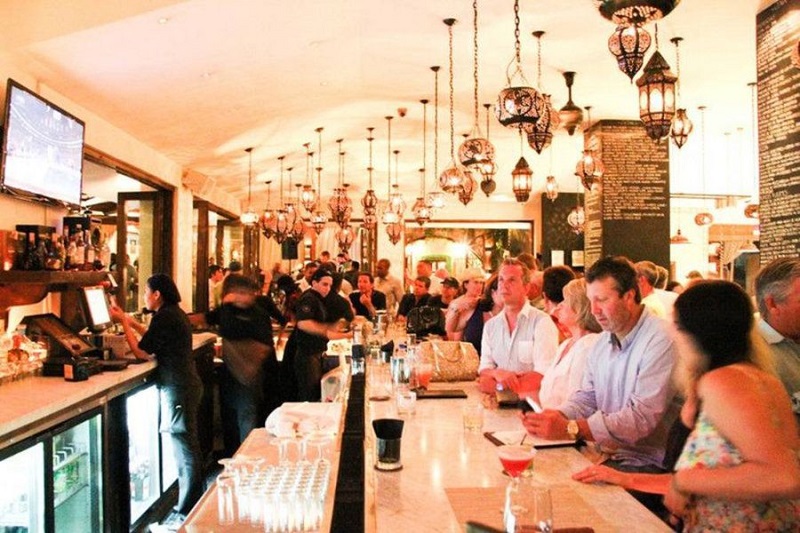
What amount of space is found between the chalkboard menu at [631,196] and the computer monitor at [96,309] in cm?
582

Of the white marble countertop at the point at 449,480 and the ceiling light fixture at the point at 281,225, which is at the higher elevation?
the ceiling light fixture at the point at 281,225

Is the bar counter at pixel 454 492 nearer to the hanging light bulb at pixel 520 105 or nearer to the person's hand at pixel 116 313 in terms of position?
the person's hand at pixel 116 313

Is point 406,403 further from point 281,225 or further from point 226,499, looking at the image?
point 281,225

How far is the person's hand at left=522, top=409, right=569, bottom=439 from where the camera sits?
2529 mm

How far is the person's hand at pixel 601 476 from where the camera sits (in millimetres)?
2064

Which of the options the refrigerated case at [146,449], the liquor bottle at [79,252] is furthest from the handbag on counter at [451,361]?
the liquor bottle at [79,252]

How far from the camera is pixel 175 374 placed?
4.88m

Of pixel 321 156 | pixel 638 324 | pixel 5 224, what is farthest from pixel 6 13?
pixel 321 156

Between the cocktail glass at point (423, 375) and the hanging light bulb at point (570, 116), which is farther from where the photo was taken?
the hanging light bulb at point (570, 116)

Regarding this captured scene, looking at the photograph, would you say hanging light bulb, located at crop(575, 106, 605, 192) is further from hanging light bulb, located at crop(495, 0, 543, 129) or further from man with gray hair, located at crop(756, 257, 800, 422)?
man with gray hair, located at crop(756, 257, 800, 422)

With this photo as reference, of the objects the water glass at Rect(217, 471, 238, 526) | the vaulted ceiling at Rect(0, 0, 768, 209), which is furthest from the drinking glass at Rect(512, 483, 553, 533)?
the vaulted ceiling at Rect(0, 0, 768, 209)

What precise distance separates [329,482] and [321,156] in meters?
10.6

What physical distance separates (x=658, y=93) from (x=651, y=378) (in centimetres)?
312

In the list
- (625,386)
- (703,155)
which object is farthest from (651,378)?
(703,155)
